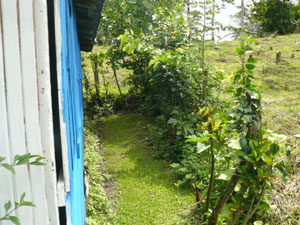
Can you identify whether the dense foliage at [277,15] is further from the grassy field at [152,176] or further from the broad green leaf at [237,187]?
the broad green leaf at [237,187]

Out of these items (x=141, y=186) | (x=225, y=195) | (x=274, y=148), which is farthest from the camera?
(x=141, y=186)

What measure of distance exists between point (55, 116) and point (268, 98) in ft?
29.7

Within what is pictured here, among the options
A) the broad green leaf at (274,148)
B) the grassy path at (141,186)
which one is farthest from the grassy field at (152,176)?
the broad green leaf at (274,148)

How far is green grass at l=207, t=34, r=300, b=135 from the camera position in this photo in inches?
239

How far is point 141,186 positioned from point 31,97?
4.46 m

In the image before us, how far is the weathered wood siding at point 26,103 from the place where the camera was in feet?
4.55

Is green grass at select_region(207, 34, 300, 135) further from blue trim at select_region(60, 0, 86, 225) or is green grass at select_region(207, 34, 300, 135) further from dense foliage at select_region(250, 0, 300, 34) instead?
dense foliage at select_region(250, 0, 300, 34)

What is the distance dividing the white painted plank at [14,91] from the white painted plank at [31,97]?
21 millimetres

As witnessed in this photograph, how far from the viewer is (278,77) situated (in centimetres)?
1221

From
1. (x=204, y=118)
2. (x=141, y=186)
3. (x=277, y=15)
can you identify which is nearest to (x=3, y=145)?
(x=204, y=118)

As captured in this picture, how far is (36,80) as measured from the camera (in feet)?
4.67

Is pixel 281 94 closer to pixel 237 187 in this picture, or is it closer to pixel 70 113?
pixel 237 187

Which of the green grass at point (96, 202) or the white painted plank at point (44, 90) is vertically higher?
the white painted plank at point (44, 90)

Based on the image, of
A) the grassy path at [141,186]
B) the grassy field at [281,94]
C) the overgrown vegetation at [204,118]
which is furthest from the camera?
the grassy path at [141,186]
